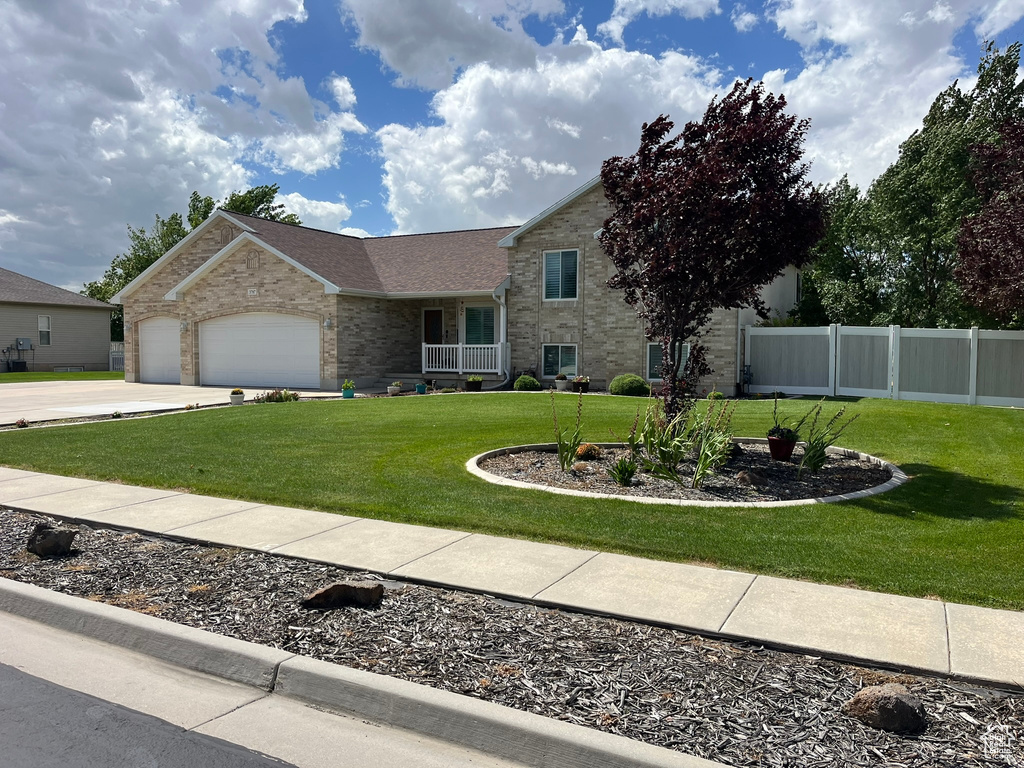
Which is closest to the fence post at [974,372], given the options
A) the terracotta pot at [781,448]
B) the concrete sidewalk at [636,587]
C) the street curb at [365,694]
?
the terracotta pot at [781,448]

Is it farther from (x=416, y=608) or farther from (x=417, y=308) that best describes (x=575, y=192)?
(x=416, y=608)

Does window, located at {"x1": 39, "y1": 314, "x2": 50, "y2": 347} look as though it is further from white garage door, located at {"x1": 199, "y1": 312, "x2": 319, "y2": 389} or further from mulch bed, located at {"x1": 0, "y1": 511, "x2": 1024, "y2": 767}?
mulch bed, located at {"x1": 0, "y1": 511, "x2": 1024, "y2": 767}

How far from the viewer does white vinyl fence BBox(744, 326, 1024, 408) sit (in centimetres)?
1916

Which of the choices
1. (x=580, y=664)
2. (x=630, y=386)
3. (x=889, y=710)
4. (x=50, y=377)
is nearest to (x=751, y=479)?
(x=580, y=664)

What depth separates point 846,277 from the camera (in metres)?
34.5

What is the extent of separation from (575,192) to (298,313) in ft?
35.3

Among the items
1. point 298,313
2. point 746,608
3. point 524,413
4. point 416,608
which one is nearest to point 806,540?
point 746,608

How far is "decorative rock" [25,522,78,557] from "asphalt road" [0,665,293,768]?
2.34 m

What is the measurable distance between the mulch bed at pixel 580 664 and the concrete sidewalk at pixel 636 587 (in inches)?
5.8

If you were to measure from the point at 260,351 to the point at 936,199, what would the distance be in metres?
26.1

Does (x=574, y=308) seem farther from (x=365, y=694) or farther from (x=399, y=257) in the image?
(x=365, y=694)

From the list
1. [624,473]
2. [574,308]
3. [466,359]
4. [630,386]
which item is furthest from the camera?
[466,359]

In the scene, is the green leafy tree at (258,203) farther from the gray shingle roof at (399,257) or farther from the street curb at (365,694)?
the street curb at (365,694)

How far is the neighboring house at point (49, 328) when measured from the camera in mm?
40438
